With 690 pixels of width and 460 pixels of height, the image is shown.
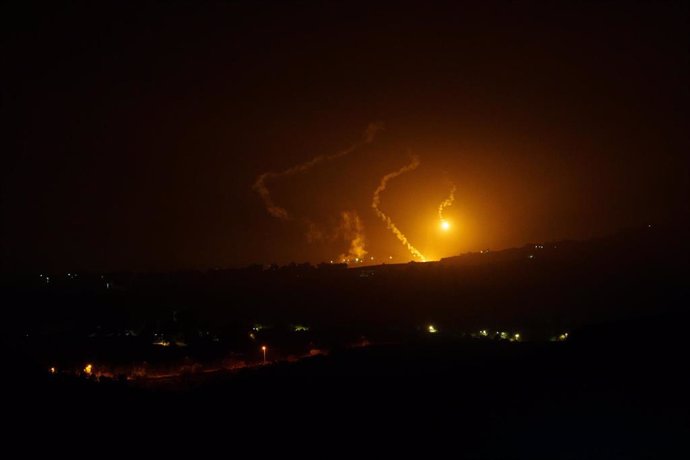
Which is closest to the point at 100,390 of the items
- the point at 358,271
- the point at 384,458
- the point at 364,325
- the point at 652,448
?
the point at 384,458

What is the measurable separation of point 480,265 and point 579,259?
6.39 meters

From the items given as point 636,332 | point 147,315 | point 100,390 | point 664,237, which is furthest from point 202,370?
point 664,237

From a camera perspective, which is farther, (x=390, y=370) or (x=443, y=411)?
(x=390, y=370)

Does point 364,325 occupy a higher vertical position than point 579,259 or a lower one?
lower

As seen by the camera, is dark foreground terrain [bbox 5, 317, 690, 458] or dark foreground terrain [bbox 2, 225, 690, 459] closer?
dark foreground terrain [bbox 5, 317, 690, 458]

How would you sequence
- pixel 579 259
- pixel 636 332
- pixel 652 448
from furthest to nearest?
pixel 579 259
pixel 636 332
pixel 652 448

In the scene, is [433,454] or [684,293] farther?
[684,293]

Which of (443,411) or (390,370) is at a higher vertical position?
(390,370)

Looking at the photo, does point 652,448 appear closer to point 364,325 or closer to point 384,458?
point 384,458

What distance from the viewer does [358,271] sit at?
163 ft

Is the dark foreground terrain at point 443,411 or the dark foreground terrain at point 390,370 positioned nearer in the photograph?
the dark foreground terrain at point 443,411

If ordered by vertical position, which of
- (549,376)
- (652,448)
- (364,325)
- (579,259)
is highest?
(579,259)

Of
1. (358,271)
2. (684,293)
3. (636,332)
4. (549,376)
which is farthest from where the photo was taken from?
(358,271)

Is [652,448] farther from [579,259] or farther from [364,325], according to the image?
[579,259]
